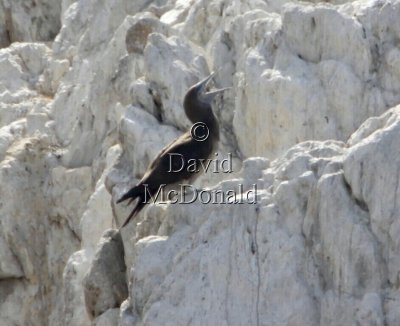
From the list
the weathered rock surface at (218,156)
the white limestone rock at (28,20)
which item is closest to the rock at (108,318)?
the weathered rock surface at (218,156)

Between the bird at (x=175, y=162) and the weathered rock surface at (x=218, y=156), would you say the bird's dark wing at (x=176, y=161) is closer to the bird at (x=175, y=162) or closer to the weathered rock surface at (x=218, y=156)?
the bird at (x=175, y=162)

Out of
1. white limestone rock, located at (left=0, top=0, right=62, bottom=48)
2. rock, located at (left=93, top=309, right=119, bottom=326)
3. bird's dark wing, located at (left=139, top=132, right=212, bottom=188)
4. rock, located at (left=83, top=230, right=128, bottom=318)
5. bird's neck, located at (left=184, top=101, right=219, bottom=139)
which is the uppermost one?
white limestone rock, located at (left=0, top=0, right=62, bottom=48)

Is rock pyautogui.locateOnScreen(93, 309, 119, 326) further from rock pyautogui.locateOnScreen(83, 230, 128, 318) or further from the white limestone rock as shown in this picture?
the white limestone rock

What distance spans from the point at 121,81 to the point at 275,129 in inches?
183

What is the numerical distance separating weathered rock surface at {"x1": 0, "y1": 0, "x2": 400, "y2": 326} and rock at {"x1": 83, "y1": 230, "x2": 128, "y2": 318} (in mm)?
23

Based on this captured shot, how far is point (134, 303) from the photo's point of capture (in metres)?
19.2

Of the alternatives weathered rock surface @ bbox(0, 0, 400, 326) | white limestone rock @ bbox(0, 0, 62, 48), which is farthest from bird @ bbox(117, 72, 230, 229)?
white limestone rock @ bbox(0, 0, 62, 48)

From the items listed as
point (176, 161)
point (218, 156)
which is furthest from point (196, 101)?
point (218, 156)

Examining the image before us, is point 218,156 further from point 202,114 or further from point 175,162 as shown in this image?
point 175,162

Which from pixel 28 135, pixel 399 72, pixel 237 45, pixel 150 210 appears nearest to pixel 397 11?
pixel 399 72

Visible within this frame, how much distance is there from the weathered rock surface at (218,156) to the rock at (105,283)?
2 cm

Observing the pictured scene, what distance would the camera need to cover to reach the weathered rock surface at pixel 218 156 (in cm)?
1825

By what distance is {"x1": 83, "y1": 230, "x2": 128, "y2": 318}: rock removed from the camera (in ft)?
73.0

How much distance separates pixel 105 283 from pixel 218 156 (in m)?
3.02
